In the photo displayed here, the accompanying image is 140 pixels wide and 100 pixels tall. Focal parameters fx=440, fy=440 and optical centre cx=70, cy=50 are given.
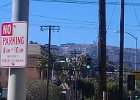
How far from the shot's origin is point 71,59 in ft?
415

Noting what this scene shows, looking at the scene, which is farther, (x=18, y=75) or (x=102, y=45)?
(x=102, y=45)

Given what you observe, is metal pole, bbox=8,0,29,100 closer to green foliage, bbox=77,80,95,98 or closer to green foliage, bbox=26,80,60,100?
green foliage, bbox=26,80,60,100

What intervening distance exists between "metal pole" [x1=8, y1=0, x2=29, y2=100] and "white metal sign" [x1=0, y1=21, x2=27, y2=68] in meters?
0.13

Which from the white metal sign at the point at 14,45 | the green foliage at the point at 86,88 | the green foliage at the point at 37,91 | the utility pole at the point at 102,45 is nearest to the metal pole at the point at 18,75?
the white metal sign at the point at 14,45

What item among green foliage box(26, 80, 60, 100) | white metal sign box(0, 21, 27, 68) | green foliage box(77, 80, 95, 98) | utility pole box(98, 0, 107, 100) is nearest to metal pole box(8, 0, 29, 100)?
white metal sign box(0, 21, 27, 68)

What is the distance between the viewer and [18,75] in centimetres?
564

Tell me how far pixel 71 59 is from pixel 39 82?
191 feet

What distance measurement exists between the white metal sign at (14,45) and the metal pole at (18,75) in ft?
0.43

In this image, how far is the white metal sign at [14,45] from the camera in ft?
18.1

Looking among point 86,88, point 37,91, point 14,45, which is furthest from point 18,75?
point 86,88

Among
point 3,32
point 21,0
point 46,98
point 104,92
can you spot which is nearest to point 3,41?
point 3,32

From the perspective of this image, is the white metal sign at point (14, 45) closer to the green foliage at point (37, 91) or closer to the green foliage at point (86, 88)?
the green foliage at point (37, 91)

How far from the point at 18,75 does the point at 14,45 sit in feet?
1.28

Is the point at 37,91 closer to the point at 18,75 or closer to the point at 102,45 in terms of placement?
the point at 102,45
